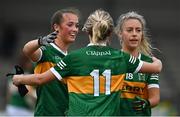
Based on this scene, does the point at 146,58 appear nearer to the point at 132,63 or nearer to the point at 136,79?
the point at 136,79

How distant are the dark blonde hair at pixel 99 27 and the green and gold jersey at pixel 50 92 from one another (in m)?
1.05

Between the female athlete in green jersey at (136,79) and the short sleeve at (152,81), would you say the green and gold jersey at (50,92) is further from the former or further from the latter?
the short sleeve at (152,81)

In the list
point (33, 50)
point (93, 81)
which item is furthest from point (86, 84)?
point (33, 50)

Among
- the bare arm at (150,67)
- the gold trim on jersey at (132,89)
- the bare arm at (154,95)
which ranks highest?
the bare arm at (150,67)

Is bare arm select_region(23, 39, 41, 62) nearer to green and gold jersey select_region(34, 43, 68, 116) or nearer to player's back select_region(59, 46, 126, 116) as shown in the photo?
green and gold jersey select_region(34, 43, 68, 116)

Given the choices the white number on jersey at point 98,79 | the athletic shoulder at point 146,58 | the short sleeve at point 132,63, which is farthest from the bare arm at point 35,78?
the athletic shoulder at point 146,58

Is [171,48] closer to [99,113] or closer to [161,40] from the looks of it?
[161,40]

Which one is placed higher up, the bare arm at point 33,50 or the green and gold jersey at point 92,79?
the bare arm at point 33,50

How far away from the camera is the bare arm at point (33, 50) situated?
7.05 meters

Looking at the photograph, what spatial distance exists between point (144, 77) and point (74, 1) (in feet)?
49.9

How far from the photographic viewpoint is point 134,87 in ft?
24.1

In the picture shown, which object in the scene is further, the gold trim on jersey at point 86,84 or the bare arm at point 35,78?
the bare arm at point 35,78

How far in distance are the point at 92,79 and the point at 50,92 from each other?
113cm

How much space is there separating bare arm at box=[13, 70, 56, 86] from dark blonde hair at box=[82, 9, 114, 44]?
1.78 feet
